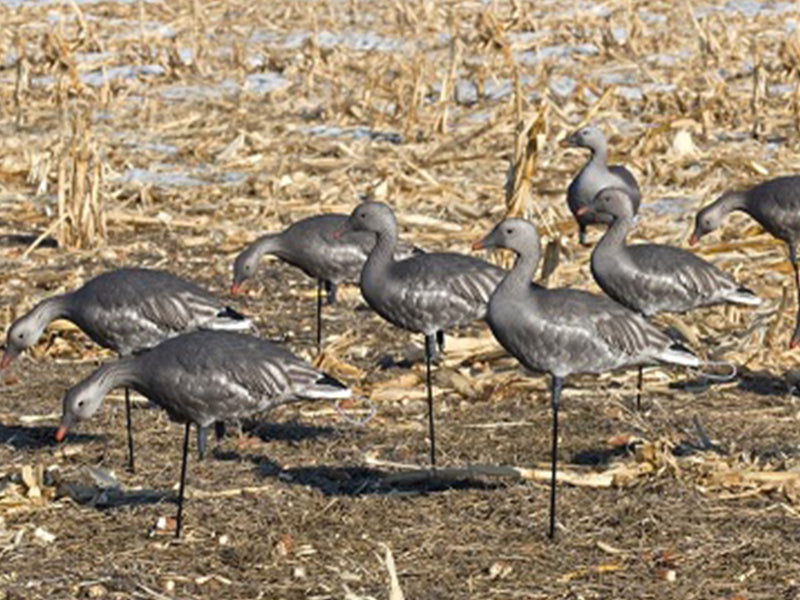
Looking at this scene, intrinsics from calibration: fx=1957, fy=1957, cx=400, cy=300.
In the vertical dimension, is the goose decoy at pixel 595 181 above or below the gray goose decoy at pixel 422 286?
below

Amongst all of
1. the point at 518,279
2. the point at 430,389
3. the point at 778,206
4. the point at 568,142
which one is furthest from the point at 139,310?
the point at 568,142

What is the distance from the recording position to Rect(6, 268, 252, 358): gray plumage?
11453 millimetres

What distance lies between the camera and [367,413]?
12367mm

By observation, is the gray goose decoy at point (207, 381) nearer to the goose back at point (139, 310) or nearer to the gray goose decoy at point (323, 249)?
the goose back at point (139, 310)

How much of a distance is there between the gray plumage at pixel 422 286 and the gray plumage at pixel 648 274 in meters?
0.80

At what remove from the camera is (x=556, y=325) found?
10133 millimetres

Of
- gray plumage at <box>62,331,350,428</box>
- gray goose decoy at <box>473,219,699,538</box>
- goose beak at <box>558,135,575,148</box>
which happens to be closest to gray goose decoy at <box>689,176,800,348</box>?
goose beak at <box>558,135,575,148</box>

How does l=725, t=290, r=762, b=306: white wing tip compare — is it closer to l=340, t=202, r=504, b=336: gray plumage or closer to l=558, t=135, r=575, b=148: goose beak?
l=340, t=202, r=504, b=336: gray plumage

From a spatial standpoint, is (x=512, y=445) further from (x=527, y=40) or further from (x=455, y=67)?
(x=527, y=40)

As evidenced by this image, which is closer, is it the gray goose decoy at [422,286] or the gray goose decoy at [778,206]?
the gray goose decoy at [422,286]

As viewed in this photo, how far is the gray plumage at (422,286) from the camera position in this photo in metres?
11.7

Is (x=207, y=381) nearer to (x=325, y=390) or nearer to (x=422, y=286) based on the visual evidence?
Answer: (x=325, y=390)

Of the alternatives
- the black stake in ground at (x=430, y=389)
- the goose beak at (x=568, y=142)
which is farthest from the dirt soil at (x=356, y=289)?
the goose beak at (x=568, y=142)

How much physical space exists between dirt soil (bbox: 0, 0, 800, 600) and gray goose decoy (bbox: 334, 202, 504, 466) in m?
0.70
